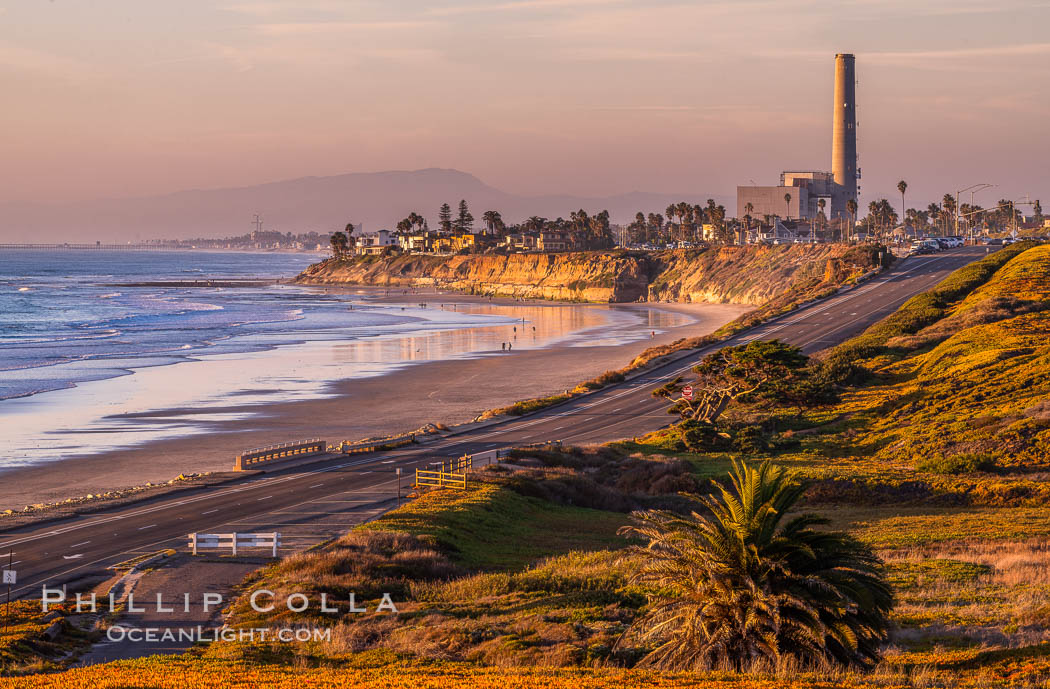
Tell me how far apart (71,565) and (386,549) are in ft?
32.3

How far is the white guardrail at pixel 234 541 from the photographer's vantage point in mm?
28594

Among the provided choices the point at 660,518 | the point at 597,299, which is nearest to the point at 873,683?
the point at 660,518

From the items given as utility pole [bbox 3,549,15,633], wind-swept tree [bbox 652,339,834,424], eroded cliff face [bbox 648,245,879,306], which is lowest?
utility pole [bbox 3,549,15,633]

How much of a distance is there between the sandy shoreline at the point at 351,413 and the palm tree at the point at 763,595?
109ft

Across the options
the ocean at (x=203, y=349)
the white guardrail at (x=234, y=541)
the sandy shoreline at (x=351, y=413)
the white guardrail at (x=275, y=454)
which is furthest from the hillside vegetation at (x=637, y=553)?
the ocean at (x=203, y=349)

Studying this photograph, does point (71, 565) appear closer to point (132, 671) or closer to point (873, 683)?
point (132, 671)

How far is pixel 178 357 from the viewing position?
310 feet

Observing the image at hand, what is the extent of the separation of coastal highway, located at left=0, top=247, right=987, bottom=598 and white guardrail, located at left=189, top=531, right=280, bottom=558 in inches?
54.7

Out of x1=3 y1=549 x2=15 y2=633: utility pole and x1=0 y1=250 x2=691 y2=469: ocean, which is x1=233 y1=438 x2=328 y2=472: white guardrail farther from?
x1=3 y1=549 x2=15 y2=633: utility pole

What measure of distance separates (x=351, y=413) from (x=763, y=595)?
2029 inches

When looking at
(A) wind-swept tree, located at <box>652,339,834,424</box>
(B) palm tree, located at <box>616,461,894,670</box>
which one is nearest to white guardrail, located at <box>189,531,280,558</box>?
(B) palm tree, located at <box>616,461,894,670</box>

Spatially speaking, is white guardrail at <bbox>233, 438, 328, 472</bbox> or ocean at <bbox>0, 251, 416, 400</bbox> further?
ocean at <bbox>0, 251, 416, 400</bbox>

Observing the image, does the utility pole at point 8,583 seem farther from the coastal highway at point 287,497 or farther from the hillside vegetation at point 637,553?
the hillside vegetation at point 637,553

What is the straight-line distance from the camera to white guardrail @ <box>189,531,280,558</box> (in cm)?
2859
